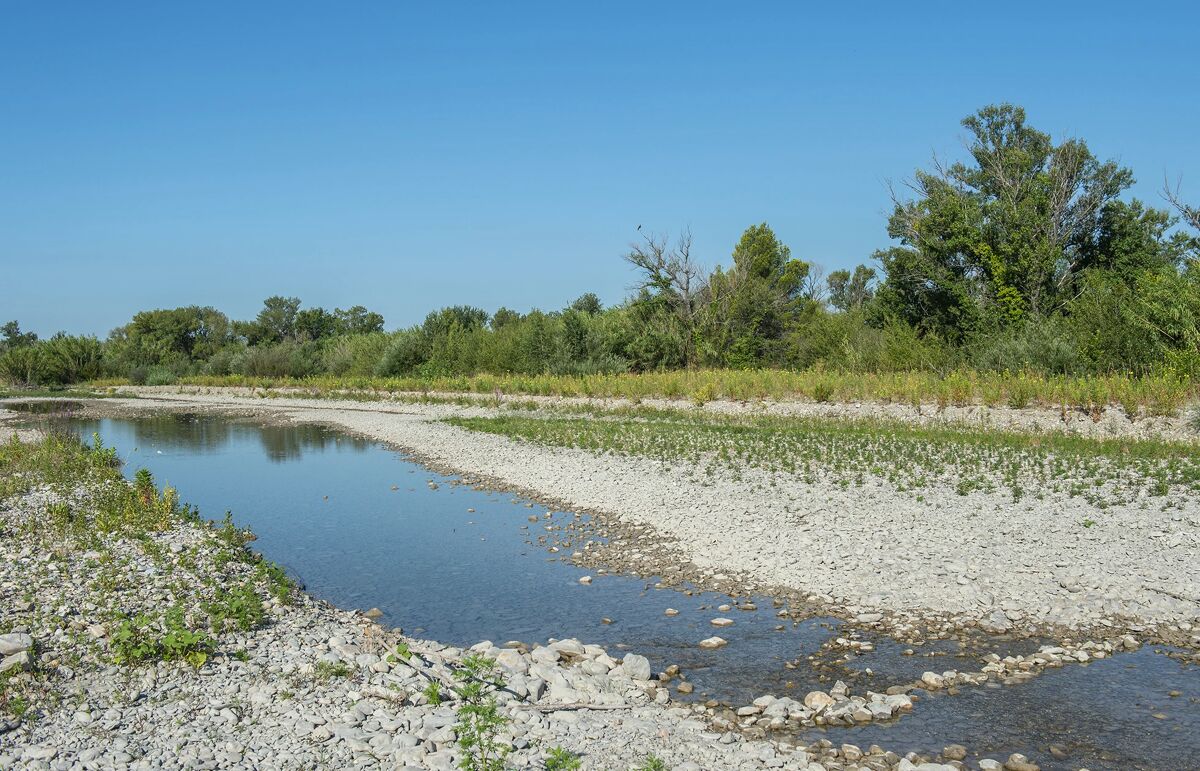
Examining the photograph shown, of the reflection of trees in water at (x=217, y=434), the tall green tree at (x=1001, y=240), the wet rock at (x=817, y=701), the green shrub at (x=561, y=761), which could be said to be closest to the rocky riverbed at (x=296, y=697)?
the wet rock at (x=817, y=701)

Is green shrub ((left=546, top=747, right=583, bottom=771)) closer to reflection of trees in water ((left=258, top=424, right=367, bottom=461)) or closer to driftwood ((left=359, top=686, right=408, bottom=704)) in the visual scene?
driftwood ((left=359, top=686, right=408, bottom=704))

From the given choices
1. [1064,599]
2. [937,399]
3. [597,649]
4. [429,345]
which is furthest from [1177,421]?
[429,345]

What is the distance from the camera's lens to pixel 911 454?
1469 centimetres

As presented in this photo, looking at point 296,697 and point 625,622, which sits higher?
point 296,697

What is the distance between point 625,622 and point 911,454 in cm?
837

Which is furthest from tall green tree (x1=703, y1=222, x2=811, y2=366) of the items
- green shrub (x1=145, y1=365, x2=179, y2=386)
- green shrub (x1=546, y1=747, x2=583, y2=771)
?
green shrub (x1=145, y1=365, x2=179, y2=386)

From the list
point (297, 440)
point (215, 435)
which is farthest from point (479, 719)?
point (215, 435)

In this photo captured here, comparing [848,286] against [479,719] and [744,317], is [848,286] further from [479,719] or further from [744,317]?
[479,719]

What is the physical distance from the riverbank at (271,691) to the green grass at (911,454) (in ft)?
24.1

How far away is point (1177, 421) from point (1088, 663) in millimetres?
12506

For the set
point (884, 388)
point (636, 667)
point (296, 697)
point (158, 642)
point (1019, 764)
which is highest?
point (884, 388)

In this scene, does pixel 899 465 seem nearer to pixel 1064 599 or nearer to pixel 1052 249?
pixel 1064 599

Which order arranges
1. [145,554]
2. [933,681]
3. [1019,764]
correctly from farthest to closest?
[145,554]
[933,681]
[1019,764]

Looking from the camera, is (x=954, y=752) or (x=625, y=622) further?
(x=625, y=622)
